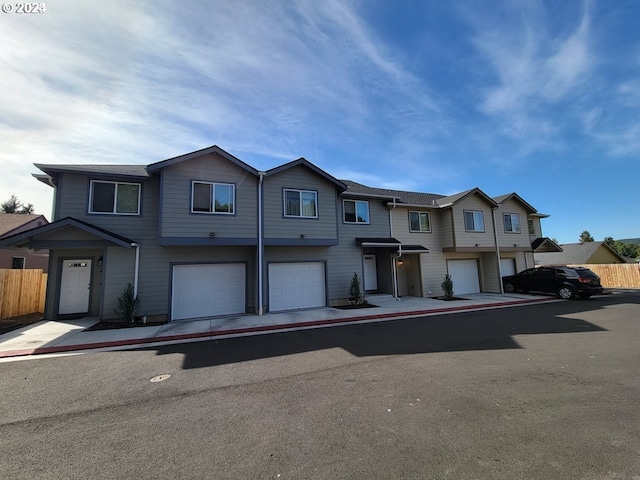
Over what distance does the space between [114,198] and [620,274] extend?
35.1m

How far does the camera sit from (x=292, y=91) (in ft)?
35.3

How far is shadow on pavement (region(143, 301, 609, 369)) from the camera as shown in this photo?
22.4 ft

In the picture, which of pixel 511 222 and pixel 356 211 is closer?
pixel 356 211

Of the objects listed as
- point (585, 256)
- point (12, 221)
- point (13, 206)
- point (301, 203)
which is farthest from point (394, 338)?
point (13, 206)

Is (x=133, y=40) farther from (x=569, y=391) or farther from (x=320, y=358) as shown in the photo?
(x=569, y=391)

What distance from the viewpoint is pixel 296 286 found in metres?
13.3

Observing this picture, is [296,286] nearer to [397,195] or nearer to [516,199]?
[397,195]

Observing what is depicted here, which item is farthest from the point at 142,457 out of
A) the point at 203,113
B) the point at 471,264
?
the point at 471,264

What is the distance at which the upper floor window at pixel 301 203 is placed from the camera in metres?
13.0

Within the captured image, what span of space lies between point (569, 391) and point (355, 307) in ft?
30.1

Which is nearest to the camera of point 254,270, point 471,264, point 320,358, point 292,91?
point 320,358

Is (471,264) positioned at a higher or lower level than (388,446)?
higher

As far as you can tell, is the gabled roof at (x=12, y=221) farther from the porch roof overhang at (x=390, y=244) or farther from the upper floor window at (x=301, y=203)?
the porch roof overhang at (x=390, y=244)

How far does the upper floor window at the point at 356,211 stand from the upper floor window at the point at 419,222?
3442mm
